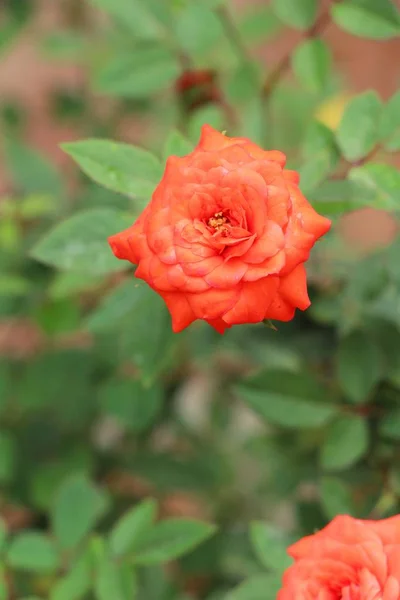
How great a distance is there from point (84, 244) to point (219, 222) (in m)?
0.20

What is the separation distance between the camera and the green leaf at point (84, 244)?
0.67m

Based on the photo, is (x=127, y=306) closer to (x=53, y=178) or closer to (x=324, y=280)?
(x=324, y=280)

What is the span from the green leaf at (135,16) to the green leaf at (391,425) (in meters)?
0.48

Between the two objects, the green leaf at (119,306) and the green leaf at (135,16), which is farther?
the green leaf at (135,16)

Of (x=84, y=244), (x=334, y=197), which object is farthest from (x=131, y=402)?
(x=334, y=197)

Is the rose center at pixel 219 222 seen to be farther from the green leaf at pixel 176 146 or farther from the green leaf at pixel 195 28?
the green leaf at pixel 195 28

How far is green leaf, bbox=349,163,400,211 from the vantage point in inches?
24.2

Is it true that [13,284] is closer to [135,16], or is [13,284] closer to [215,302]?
[135,16]

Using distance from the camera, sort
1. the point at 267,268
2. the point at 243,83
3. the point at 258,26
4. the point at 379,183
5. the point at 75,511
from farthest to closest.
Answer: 1. the point at 258,26
2. the point at 243,83
3. the point at 75,511
4. the point at 379,183
5. the point at 267,268

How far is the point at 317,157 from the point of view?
25.6 inches

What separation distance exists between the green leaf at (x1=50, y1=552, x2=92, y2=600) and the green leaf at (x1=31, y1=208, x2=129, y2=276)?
29 cm

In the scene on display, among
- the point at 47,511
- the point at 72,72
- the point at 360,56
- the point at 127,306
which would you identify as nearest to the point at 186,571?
the point at 47,511

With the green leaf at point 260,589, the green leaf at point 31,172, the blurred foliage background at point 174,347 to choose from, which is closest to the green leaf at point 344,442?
the blurred foliage background at point 174,347

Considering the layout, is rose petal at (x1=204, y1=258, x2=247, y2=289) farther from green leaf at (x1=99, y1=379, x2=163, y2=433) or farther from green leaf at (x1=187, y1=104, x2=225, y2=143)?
green leaf at (x1=99, y1=379, x2=163, y2=433)
